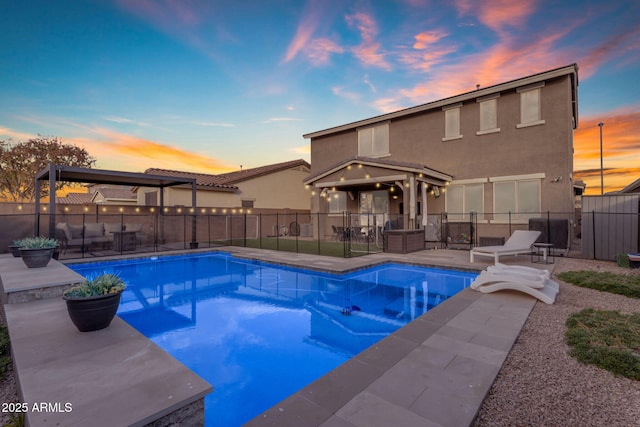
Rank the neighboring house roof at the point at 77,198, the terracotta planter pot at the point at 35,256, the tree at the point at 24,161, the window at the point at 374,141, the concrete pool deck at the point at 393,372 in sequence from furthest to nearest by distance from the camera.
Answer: the neighboring house roof at the point at 77,198 → the tree at the point at 24,161 → the window at the point at 374,141 → the terracotta planter pot at the point at 35,256 → the concrete pool deck at the point at 393,372

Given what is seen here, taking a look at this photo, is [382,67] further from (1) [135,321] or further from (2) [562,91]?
(1) [135,321]

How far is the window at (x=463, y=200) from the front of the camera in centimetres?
1402

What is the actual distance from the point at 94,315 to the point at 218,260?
30.4 ft

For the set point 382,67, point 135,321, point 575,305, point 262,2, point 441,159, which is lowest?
point 135,321

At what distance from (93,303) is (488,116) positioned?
51.7 feet

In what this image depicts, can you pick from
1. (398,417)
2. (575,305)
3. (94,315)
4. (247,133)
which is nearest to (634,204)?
(575,305)

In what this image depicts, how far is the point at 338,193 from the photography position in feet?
60.4

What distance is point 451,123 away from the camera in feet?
48.7

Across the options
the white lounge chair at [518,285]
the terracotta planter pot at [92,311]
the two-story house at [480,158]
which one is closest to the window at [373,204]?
the two-story house at [480,158]

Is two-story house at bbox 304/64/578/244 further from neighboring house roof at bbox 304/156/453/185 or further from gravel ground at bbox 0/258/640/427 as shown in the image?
gravel ground at bbox 0/258/640/427

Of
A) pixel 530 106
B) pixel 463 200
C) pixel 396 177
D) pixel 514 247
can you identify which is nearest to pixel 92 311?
pixel 514 247

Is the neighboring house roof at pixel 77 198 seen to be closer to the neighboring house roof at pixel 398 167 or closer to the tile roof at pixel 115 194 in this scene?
the tile roof at pixel 115 194

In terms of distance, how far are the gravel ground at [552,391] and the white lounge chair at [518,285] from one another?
160 cm

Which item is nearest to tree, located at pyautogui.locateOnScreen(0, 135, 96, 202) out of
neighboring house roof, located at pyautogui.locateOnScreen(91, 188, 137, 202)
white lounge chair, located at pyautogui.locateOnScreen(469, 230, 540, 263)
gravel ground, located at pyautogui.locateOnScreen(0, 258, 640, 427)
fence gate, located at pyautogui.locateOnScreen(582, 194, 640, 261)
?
neighboring house roof, located at pyautogui.locateOnScreen(91, 188, 137, 202)
